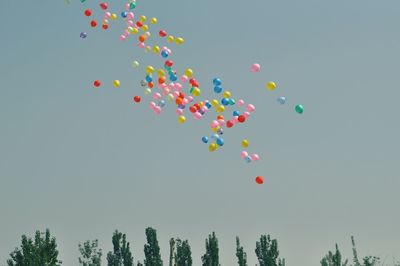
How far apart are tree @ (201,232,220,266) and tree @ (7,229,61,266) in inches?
651

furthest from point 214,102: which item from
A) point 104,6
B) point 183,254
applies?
point 183,254

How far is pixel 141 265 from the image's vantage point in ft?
133

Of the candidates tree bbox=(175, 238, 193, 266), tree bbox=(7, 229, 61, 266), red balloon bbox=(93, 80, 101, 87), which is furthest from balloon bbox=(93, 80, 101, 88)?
tree bbox=(175, 238, 193, 266)

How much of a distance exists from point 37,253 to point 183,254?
17.1 metres

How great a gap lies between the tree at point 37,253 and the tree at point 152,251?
49.5ft

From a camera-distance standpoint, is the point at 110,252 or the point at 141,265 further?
the point at 110,252

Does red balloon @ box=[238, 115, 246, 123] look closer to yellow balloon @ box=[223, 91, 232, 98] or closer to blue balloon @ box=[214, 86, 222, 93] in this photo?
yellow balloon @ box=[223, 91, 232, 98]

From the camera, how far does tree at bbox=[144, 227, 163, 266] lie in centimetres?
4166

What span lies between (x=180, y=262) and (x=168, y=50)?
30271mm

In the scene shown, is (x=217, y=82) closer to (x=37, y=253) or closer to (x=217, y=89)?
(x=217, y=89)

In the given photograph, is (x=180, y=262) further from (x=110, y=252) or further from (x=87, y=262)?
(x=87, y=262)

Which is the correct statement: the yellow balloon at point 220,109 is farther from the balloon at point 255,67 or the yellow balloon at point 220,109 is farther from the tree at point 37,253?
the tree at point 37,253

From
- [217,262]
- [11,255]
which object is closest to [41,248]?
[11,255]

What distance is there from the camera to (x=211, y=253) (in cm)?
4191
